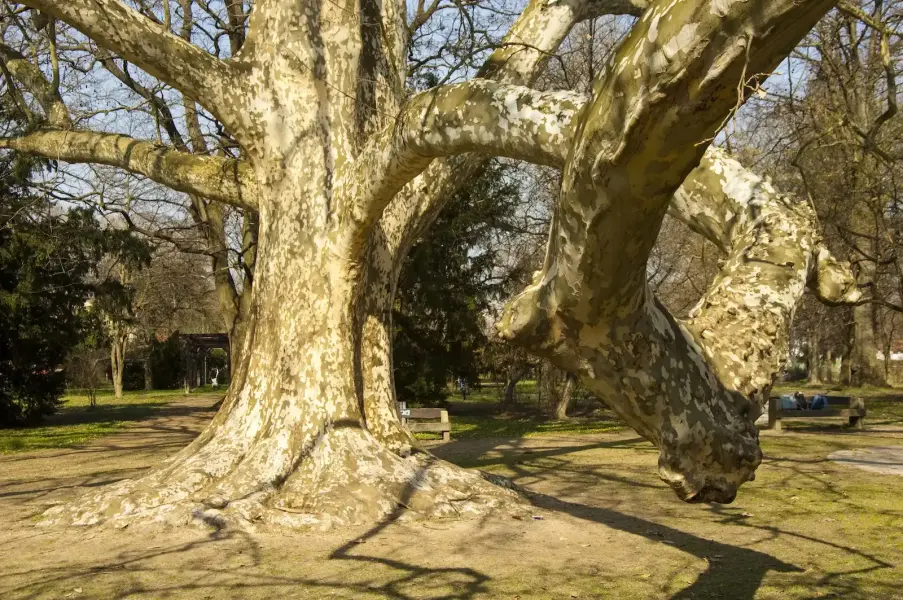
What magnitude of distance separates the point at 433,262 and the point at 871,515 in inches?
595

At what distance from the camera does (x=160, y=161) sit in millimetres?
9930

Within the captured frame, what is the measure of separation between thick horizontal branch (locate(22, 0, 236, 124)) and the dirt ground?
13.7ft

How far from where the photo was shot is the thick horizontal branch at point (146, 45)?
7617 millimetres

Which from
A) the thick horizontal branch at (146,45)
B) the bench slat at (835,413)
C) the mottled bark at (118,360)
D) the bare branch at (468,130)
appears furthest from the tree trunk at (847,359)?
the bare branch at (468,130)

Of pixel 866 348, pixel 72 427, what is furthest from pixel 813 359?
pixel 72 427

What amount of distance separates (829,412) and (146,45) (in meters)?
15.4

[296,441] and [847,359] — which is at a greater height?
[847,359]

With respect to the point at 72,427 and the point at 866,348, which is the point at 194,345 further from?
the point at 866,348

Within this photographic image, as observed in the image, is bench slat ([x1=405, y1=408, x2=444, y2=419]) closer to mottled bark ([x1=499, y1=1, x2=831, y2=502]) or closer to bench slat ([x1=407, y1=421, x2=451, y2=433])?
bench slat ([x1=407, y1=421, x2=451, y2=433])

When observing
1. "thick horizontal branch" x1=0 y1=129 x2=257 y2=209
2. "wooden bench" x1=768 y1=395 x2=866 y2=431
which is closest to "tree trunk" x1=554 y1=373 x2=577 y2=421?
"wooden bench" x1=768 y1=395 x2=866 y2=431

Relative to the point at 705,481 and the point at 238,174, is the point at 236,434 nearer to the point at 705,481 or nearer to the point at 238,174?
the point at 238,174

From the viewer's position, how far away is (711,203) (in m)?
4.05

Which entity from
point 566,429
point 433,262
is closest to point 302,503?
point 566,429

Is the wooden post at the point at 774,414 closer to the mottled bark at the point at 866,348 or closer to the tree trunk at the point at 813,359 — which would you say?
the mottled bark at the point at 866,348
